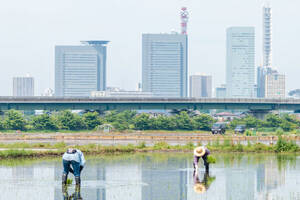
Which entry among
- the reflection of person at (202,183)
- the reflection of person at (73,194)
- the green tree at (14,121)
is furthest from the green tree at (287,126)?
the reflection of person at (73,194)

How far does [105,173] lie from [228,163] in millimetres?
9322

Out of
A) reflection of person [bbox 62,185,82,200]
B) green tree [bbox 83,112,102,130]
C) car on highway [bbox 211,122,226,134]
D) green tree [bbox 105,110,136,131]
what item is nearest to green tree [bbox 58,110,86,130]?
green tree [bbox 83,112,102,130]

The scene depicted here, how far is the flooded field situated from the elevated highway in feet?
268

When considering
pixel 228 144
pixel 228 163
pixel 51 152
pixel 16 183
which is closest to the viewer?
pixel 16 183

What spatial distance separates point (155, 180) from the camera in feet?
104

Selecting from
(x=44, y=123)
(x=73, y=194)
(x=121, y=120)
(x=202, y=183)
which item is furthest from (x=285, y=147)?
(x=121, y=120)

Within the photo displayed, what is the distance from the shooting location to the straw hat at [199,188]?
2794cm

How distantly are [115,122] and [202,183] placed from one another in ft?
272

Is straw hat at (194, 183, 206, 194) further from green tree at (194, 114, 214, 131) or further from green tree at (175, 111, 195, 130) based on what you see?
green tree at (194, 114, 214, 131)

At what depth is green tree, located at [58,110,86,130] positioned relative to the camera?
4307 inches

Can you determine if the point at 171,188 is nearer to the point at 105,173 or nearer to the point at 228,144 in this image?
the point at 105,173

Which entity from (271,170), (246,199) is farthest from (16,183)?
(271,170)

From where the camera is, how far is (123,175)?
34.2 metres

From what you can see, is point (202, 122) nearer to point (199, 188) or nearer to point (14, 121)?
point (14, 121)
